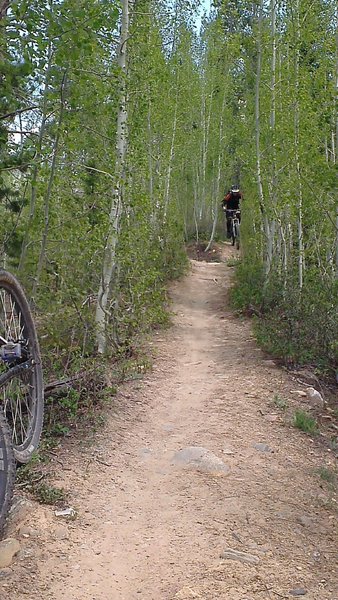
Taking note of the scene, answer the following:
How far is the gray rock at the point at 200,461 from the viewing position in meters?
5.00

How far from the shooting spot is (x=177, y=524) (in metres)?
4.16

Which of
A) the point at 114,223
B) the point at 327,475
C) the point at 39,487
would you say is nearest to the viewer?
the point at 39,487

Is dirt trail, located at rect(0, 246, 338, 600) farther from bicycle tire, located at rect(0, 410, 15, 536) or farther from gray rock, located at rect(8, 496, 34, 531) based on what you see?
bicycle tire, located at rect(0, 410, 15, 536)

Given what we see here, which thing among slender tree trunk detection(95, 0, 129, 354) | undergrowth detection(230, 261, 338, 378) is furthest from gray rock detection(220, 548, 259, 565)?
undergrowth detection(230, 261, 338, 378)

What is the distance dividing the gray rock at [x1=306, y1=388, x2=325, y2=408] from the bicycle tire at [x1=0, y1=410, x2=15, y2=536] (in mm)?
4189

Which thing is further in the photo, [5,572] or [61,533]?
[61,533]

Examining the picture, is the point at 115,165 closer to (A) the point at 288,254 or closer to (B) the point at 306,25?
(B) the point at 306,25

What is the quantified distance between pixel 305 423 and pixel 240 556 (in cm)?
249

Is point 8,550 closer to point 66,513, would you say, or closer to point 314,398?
point 66,513

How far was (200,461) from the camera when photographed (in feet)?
16.8

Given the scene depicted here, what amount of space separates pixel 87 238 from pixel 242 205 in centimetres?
1165

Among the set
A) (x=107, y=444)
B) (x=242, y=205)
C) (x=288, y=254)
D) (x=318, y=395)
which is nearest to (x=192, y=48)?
(x=242, y=205)

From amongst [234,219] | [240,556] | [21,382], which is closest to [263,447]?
[240,556]

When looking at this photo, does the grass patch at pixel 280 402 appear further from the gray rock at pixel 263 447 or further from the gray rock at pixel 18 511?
the gray rock at pixel 18 511
